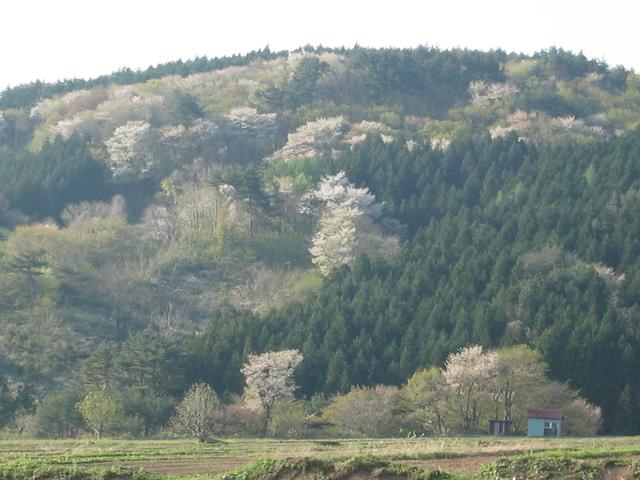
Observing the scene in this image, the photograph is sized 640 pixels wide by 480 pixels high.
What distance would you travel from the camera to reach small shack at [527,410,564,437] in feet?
167

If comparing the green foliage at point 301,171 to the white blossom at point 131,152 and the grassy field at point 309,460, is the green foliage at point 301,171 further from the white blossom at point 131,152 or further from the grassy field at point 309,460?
the grassy field at point 309,460

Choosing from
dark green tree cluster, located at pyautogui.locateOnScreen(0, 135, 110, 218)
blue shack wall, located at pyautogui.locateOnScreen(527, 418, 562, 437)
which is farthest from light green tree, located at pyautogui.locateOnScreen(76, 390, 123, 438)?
dark green tree cluster, located at pyautogui.locateOnScreen(0, 135, 110, 218)

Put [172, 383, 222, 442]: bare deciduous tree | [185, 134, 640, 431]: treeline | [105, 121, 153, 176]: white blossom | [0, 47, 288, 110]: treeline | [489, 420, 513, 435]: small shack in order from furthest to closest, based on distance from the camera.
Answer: [0, 47, 288, 110]: treeline, [105, 121, 153, 176]: white blossom, [185, 134, 640, 431]: treeline, [489, 420, 513, 435]: small shack, [172, 383, 222, 442]: bare deciduous tree

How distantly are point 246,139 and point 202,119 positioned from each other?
3969 mm

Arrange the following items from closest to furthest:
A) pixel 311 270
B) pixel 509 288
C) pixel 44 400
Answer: pixel 44 400, pixel 509 288, pixel 311 270

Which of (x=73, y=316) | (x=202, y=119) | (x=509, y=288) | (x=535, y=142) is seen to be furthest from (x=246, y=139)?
(x=509, y=288)

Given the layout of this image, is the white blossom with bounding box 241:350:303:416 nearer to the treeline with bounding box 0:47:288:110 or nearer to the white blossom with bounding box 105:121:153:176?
the white blossom with bounding box 105:121:153:176

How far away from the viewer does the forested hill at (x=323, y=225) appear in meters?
62.3

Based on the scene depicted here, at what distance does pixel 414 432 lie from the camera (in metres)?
52.2

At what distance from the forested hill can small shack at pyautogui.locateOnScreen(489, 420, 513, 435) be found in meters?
5.95

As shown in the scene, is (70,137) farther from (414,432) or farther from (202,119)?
(414,432)

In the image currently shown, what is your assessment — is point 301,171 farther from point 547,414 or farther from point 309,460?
point 309,460

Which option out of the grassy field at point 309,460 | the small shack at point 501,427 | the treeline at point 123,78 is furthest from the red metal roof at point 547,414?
the treeline at point 123,78

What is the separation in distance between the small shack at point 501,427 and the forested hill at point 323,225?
5948 mm
